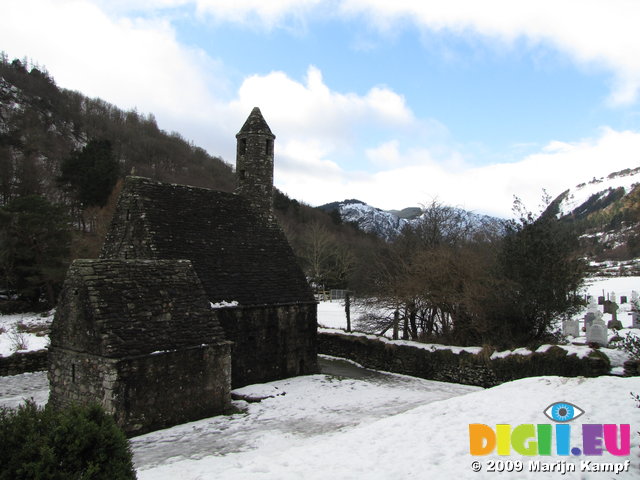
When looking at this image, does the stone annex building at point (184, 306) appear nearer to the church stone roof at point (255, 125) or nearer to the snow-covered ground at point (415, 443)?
the church stone roof at point (255, 125)

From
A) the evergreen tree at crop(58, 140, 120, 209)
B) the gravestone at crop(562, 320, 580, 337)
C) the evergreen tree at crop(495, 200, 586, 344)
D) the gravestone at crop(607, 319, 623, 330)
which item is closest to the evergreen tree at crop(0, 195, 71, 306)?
the evergreen tree at crop(58, 140, 120, 209)

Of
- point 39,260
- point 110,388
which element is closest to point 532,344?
point 110,388

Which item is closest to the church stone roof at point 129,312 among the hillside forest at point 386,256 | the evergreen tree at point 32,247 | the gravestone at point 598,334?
the hillside forest at point 386,256

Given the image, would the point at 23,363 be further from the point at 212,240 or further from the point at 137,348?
the point at 137,348

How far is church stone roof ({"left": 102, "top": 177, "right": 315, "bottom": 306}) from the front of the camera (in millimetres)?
16969

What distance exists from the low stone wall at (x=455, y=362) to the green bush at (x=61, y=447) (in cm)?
1435

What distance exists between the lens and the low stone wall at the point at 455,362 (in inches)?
594

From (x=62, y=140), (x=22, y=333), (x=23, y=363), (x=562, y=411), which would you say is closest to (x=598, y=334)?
(x=562, y=411)

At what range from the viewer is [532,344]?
56.3 ft

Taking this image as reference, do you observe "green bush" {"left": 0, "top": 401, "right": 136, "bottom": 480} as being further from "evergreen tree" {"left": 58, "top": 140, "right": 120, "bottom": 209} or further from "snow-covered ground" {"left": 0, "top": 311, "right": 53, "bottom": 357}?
"evergreen tree" {"left": 58, "top": 140, "right": 120, "bottom": 209}

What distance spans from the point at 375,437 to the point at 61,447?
635cm

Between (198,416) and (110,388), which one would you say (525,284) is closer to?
(198,416)

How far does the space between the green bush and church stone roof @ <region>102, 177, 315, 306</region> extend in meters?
10.7

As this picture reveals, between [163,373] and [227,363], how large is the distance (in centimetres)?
222
